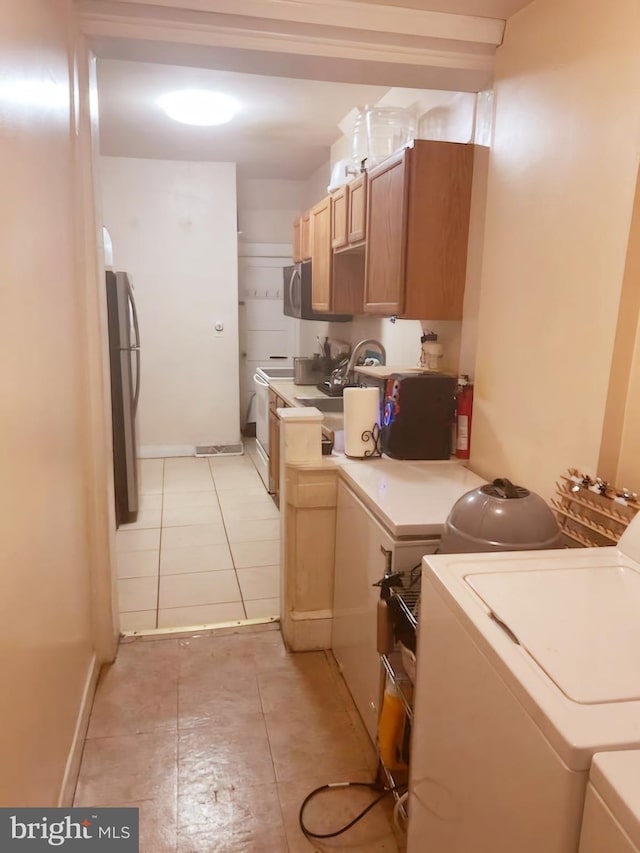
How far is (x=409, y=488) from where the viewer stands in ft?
6.85

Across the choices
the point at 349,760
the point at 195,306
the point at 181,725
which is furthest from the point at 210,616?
the point at 195,306

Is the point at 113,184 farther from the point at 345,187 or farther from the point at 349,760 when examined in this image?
the point at 349,760

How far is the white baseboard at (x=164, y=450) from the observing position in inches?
223

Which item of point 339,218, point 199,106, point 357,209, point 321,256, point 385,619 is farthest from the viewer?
point 321,256

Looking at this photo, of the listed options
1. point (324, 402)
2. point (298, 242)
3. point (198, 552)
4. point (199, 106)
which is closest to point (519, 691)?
point (198, 552)

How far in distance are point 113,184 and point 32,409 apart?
4379 millimetres

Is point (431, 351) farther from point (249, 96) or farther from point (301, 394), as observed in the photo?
point (249, 96)

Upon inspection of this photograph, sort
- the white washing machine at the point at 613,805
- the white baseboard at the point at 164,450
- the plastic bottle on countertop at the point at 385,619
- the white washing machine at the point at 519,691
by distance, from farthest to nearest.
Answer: the white baseboard at the point at 164,450 < the plastic bottle on countertop at the point at 385,619 < the white washing machine at the point at 519,691 < the white washing machine at the point at 613,805

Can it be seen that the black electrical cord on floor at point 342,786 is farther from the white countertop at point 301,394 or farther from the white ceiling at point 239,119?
the white ceiling at point 239,119

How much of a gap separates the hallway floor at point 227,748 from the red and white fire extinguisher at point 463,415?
3.43ft

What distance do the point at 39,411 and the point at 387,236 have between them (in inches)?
64.4

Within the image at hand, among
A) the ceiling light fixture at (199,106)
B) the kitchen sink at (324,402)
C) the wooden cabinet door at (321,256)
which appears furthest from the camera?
the kitchen sink at (324,402)

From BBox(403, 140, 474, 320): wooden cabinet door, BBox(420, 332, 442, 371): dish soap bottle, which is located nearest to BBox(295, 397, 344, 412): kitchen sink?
BBox(420, 332, 442, 371): dish soap bottle

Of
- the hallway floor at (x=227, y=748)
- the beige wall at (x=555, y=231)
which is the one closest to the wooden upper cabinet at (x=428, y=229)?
the beige wall at (x=555, y=231)
